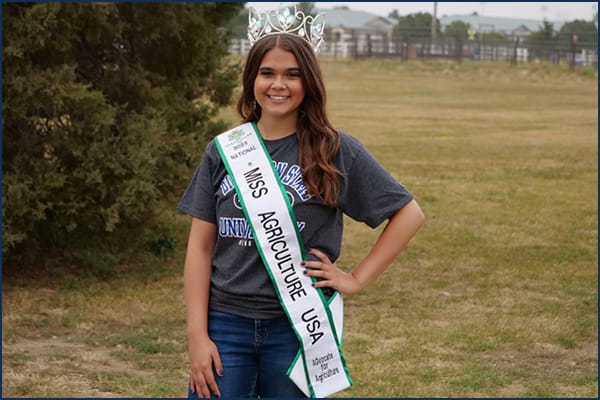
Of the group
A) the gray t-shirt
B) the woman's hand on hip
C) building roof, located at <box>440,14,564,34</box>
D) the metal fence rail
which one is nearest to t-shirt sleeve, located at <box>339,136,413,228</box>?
the gray t-shirt

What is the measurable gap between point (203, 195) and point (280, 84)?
386 millimetres

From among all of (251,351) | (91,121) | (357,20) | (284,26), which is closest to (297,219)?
(251,351)

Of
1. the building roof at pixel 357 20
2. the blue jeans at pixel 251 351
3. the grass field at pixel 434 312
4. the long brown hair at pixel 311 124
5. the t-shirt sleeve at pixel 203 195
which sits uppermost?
the building roof at pixel 357 20

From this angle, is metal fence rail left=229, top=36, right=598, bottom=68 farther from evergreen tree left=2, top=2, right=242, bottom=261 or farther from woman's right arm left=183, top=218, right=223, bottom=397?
woman's right arm left=183, top=218, right=223, bottom=397

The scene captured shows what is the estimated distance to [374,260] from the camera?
287 centimetres

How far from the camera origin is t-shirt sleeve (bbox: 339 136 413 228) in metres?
2.82

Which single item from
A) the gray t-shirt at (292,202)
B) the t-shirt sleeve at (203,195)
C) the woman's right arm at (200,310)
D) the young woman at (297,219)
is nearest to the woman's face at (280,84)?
the young woman at (297,219)

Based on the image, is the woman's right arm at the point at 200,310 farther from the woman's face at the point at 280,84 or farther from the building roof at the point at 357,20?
the building roof at the point at 357,20

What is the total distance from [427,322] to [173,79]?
9.37ft

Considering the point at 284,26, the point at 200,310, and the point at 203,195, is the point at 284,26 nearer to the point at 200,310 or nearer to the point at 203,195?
the point at 203,195

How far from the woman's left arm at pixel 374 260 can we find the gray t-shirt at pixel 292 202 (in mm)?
32

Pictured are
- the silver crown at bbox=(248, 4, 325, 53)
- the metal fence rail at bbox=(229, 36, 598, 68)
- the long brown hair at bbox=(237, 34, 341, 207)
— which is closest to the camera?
the long brown hair at bbox=(237, 34, 341, 207)

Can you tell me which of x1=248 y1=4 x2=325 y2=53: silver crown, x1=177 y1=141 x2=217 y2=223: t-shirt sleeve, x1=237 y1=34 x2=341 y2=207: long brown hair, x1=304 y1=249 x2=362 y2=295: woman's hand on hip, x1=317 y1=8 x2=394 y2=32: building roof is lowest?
x1=304 y1=249 x2=362 y2=295: woman's hand on hip

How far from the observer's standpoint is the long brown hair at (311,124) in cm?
272
